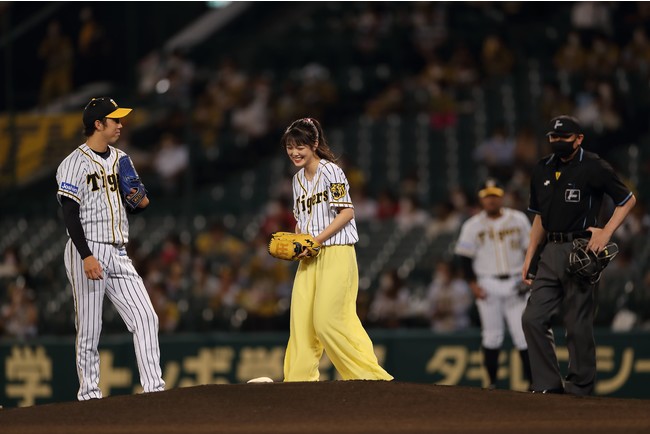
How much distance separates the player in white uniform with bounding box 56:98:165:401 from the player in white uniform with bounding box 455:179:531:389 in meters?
4.02

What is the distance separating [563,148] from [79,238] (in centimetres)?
316

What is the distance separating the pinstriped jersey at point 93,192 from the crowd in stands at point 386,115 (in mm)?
5842

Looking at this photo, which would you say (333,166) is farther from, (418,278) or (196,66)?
(196,66)

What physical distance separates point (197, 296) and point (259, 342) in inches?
57.6

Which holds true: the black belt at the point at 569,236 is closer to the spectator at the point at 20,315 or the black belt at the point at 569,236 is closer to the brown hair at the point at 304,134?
the brown hair at the point at 304,134

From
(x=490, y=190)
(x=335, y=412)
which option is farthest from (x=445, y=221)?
(x=335, y=412)

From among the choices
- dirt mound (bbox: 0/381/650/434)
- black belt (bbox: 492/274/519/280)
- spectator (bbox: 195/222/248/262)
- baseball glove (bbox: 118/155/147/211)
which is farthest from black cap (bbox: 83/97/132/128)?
spectator (bbox: 195/222/248/262)

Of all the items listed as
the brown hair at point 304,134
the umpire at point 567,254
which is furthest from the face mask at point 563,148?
the brown hair at point 304,134

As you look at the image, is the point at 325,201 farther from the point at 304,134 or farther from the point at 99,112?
the point at 99,112

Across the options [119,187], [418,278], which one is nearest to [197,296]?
[418,278]

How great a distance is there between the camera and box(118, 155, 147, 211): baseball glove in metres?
8.44

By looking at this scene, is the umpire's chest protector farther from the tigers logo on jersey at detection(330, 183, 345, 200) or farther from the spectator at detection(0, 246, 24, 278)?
the spectator at detection(0, 246, 24, 278)

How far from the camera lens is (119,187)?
8.45 meters

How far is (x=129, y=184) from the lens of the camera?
8445 mm
